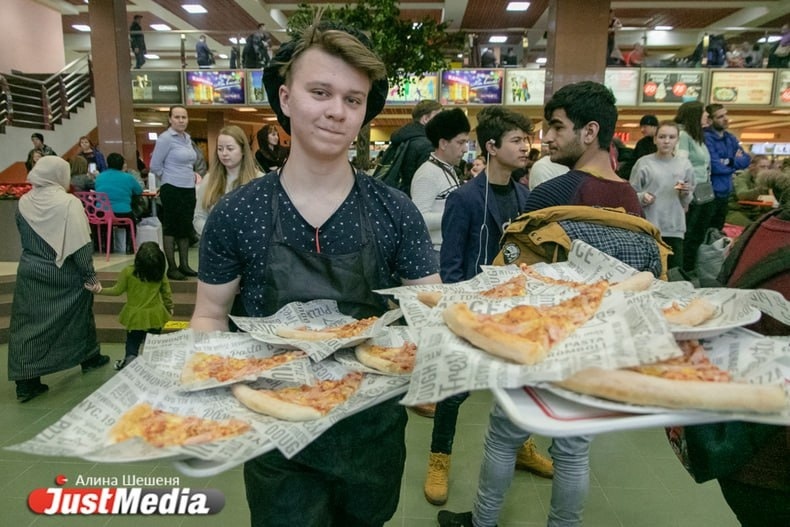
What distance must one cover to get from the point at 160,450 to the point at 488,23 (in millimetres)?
17552

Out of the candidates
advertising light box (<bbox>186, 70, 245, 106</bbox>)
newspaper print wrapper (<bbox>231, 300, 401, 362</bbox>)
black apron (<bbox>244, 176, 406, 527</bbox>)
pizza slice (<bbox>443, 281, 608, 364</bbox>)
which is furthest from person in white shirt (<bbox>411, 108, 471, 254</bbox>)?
advertising light box (<bbox>186, 70, 245, 106</bbox>)

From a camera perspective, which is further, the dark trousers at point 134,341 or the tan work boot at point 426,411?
the dark trousers at point 134,341

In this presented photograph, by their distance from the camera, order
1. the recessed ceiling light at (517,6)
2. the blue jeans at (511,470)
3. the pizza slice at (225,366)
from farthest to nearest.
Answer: the recessed ceiling light at (517,6) → the blue jeans at (511,470) → the pizza slice at (225,366)

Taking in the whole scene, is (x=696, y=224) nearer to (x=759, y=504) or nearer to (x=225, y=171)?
(x=225, y=171)

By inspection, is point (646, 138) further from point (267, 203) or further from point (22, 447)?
point (22, 447)

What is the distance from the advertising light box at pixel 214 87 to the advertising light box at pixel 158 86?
27cm

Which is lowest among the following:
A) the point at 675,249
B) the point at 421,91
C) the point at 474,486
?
the point at 474,486

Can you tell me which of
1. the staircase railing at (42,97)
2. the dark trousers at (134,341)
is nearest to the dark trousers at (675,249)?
the dark trousers at (134,341)

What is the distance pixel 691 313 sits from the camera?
3.64 feet

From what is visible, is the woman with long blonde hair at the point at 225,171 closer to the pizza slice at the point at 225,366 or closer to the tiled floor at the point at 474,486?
the tiled floor at the point at 474,486

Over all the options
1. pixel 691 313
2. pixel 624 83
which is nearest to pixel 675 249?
pixel 691 313

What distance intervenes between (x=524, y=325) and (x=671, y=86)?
1306cm

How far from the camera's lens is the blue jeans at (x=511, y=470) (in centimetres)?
223

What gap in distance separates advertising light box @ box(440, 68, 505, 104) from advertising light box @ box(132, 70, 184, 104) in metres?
6.50
